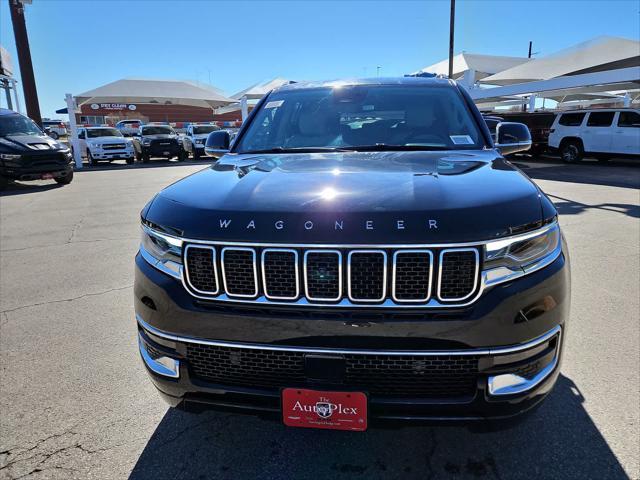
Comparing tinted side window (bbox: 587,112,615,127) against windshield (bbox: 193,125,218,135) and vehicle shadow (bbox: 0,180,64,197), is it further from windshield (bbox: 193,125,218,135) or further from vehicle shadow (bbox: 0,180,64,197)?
vehicle shadow (bbox: 0,180,64,197)

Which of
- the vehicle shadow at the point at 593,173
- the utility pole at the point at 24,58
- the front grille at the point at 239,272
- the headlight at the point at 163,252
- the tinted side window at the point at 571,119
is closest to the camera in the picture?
the front grille at the point at 239,272

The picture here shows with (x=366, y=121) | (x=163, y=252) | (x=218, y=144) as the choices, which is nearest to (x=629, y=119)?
(x=366, y=121)

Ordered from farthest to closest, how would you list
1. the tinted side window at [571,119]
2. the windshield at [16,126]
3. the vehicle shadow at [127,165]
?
Answer: 1. the vehicle shadow at [127,165]
2. the tinted side window at [571,119]
3. the windshield at [16,126]

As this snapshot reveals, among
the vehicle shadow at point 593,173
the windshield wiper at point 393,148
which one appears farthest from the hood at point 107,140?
the windshield wiper at point 393,148

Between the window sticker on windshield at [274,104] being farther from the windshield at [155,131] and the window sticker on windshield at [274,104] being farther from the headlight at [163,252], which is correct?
the windshield at [155,131]

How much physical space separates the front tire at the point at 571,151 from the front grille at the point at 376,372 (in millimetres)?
19028

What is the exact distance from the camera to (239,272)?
5.79ft

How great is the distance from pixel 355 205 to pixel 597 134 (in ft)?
61.2

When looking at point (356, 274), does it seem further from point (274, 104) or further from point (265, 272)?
point (274, 104)

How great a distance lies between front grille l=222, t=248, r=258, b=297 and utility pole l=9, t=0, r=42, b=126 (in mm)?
23302

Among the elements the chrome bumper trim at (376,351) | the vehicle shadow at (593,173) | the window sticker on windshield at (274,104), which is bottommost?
the vehicle shadow at (593,173)

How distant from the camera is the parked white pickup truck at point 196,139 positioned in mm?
21984

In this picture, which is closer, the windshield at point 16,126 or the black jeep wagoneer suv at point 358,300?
the black jeep wagoneer suv at point 358,300

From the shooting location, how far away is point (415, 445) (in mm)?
2238
